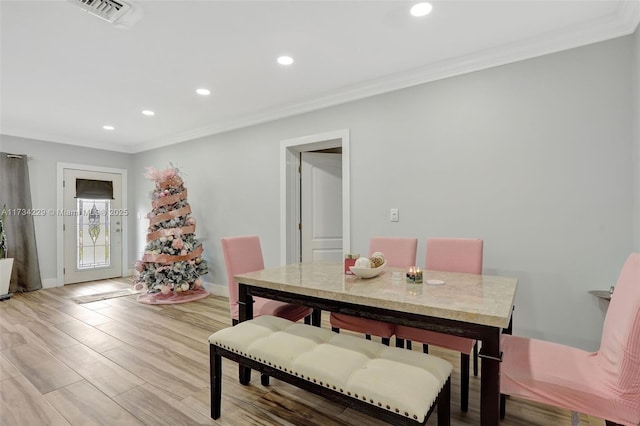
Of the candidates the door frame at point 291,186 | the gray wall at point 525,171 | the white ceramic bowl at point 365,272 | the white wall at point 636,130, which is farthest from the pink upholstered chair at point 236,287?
the white wall at point 636,130

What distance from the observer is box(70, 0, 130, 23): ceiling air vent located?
1988mm

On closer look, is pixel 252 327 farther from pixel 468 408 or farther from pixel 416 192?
pixel 416 192

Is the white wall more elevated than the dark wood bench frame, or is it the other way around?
the white wall

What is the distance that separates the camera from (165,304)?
425cm

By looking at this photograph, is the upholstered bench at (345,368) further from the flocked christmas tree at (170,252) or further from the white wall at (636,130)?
the flocked christmas tree at (170,252)

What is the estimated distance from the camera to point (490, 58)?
8.85 ft

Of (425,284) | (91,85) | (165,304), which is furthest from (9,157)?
(425,284)

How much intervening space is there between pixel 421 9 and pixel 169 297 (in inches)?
178

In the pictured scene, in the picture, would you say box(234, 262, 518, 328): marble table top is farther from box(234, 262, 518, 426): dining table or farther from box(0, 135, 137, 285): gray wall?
box(0, 135, 137, 285): gray wall

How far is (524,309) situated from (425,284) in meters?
1.40

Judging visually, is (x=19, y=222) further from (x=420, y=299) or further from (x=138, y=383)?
(x=420, y=299)

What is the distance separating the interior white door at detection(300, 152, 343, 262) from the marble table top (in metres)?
1.95

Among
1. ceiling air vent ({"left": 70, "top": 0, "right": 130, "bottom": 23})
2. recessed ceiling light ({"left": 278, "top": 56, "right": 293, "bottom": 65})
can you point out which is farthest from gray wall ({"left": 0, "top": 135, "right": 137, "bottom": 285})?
recessed ceiling light ({"left": 278, "top": 56, "right": 293, "bottom": 65})

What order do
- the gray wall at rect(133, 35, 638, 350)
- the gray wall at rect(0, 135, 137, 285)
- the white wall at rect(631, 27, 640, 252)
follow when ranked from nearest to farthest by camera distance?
the white wall at rect(631, 27, 640, 252), the gray wall at rect(133, 35, 638, 350), the gray wall at rect(0, 135, 137, 285)
